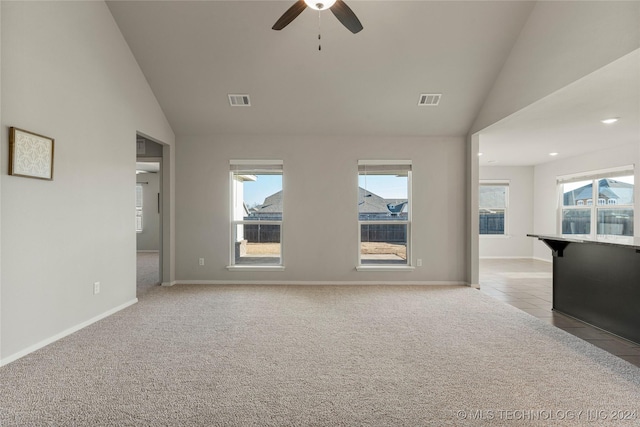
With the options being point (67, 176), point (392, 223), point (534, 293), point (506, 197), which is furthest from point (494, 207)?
point (67, 176)

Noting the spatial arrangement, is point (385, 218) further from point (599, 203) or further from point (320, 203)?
point (599, 203)

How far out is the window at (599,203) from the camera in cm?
→ 625

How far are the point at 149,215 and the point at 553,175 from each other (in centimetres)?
1110

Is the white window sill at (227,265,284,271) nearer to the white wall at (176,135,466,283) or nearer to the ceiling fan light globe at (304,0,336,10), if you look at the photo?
the white wall at (176,135,466,283)

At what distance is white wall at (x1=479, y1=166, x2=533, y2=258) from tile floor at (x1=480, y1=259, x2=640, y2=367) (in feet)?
1.35

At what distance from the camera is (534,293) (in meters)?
4.89

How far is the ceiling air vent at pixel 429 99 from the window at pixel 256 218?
2460 millimetres

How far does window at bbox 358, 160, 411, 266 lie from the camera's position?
17.8 ft

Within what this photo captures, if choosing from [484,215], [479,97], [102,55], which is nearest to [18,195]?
[102,55]

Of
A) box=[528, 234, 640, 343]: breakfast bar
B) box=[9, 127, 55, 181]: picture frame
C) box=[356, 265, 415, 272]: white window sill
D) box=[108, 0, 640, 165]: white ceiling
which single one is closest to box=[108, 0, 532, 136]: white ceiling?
box=[108, 0, 640, 165]: white ceiling

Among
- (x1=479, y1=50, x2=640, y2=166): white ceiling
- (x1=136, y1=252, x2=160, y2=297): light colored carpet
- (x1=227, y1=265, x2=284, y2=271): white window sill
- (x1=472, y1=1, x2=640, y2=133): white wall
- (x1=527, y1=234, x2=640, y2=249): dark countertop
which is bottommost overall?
(x1=136, y1=252, x2=160, y2=297): light colored carpet

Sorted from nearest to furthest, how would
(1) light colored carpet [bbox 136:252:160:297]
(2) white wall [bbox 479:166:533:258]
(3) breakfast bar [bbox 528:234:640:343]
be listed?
(3) breakfast bar [bbox 528:234:640:343]
(1) light colored carpet [bbox 136:252:160:297]
(2) white wall [bbox 479:166:533:258]

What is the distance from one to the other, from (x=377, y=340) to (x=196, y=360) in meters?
1.55

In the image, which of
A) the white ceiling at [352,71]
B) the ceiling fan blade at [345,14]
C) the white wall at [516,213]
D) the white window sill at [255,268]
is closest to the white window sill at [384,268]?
the white window sill at [255,268]
